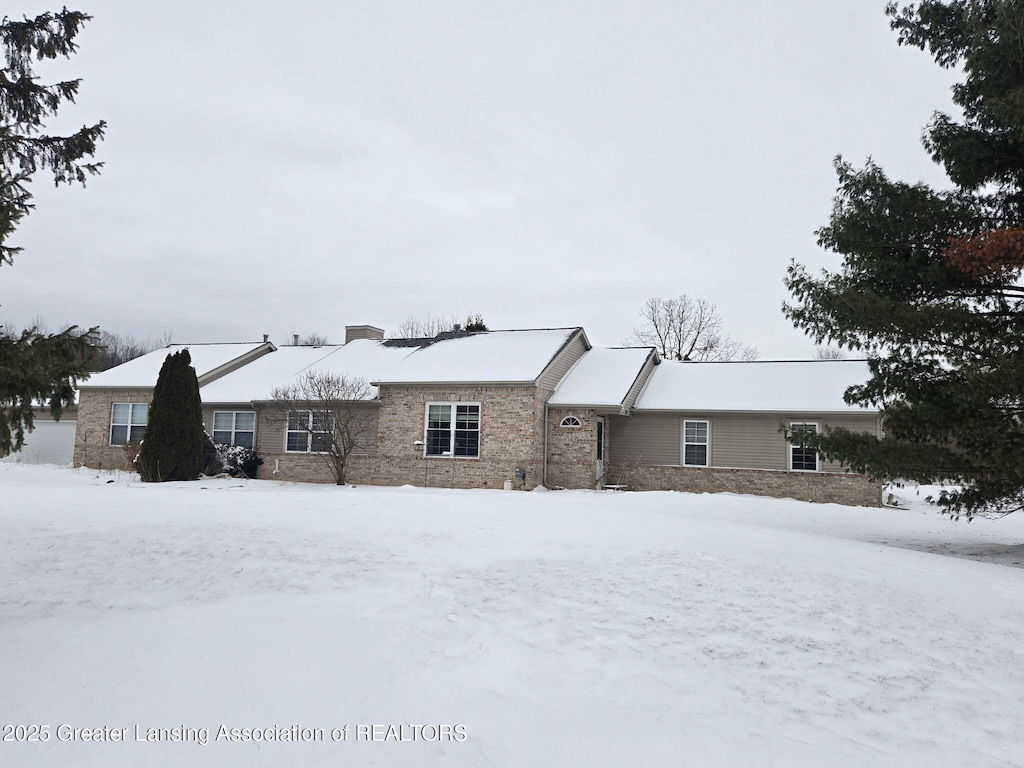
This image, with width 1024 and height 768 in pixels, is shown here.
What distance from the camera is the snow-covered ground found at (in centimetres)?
425

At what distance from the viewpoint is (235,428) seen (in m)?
25.0

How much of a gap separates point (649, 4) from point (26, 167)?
1038 cm

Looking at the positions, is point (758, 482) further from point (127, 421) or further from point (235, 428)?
point (127, 421)

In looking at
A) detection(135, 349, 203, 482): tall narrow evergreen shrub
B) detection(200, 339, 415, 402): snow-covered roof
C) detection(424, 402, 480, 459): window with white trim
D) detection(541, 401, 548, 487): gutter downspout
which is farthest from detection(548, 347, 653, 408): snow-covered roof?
detection(135, 349, 203, 482): tall narrow evergreen shrub

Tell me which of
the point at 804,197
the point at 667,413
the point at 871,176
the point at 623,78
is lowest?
the point at 667,413

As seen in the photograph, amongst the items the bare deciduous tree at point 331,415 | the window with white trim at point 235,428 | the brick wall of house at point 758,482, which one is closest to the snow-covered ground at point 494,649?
the brick wall of house at point 758,482

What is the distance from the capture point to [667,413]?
22.4 metres

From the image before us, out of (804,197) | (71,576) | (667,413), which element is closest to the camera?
(71,576)

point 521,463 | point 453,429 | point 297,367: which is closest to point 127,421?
point 297,367

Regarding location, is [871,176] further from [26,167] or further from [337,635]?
[26,167]

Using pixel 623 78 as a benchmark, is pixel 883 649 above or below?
below

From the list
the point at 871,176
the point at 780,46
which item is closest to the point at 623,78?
the point at 780,46

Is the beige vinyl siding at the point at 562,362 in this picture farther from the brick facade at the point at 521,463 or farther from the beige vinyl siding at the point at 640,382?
the beige vinyl siding at the point at 640,382

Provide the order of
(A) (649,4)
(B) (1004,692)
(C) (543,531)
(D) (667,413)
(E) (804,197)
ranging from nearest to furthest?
1. (B) (1004,692)
2. (C) (543,531)
3. (A) (649,4)
4. (E) (804,197)
5. (D) (667,413)
